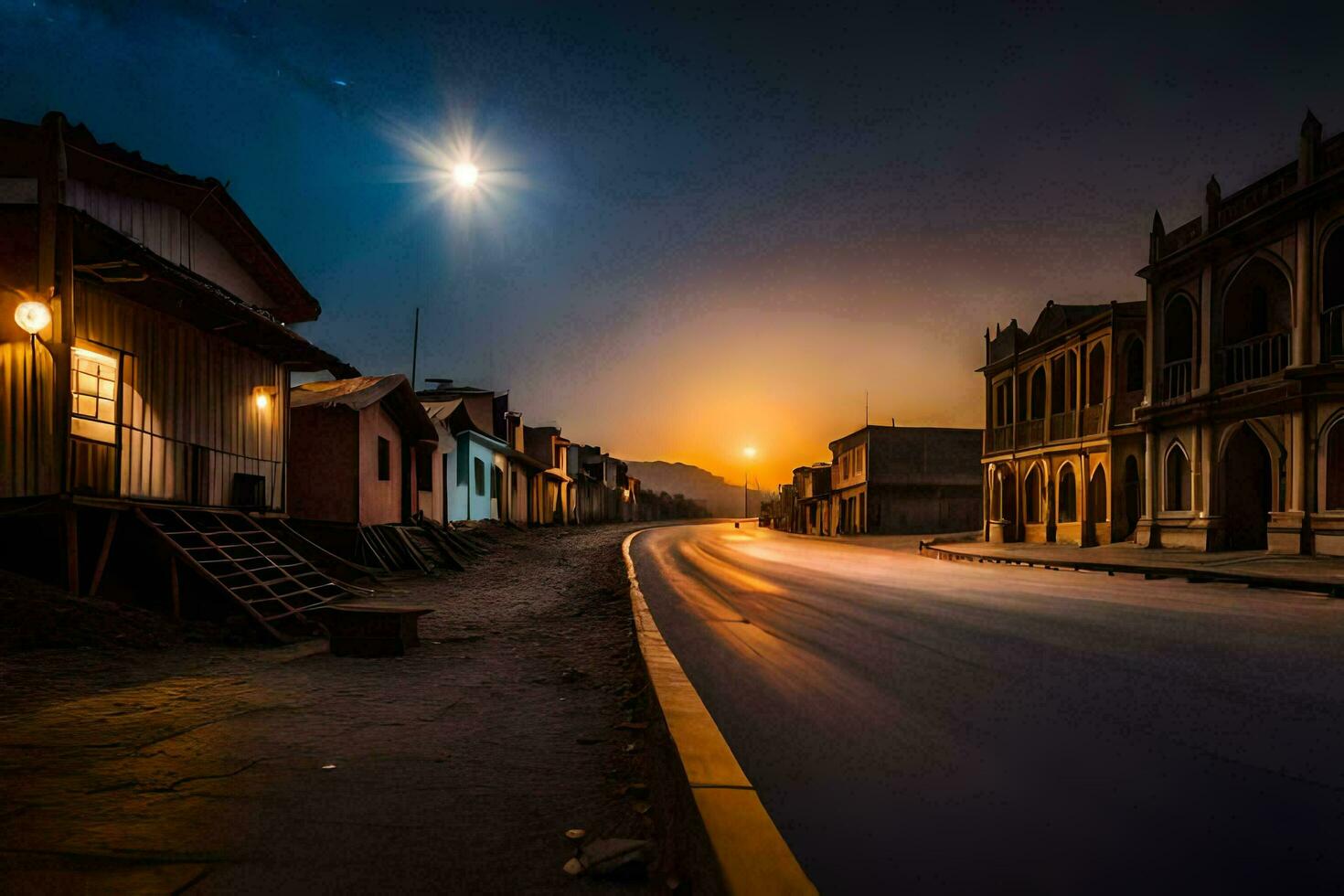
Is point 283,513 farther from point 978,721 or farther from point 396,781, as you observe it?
point 978,721

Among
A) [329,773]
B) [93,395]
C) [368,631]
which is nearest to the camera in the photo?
[329,773]

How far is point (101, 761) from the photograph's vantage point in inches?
155

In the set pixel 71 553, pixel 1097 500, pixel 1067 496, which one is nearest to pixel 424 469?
pixel 71 553

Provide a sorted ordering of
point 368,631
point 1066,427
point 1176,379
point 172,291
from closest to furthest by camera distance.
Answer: point 368,631, point 172,291, point 1176,379, point 1066,427

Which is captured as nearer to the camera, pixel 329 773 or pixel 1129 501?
pixel 329 773

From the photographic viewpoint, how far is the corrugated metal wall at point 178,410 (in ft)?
32.6

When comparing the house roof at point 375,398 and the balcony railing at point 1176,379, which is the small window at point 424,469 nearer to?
the house roof at point 375,398

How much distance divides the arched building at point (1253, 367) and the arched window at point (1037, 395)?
299 inches

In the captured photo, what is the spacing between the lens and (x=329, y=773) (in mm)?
3713

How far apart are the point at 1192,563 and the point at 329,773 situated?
18.3 meters

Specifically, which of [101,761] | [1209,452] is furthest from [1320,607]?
[101,761]

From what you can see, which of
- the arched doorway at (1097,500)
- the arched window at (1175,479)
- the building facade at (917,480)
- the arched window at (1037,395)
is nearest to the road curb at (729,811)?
the arched window at (1175,479)

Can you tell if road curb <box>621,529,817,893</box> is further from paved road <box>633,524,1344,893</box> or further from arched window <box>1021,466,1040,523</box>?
arched window <box>1021,466,1040,523</box>

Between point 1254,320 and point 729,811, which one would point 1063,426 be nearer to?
point 1254,320
